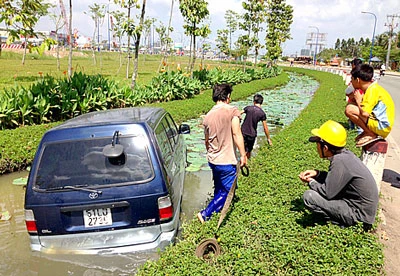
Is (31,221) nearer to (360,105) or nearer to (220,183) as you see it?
(220,183)

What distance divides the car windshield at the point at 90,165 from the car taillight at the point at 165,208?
0.89 ft

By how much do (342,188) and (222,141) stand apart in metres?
1.49

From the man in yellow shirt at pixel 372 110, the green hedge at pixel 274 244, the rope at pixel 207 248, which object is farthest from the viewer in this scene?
the man in yellow shirt at pixel 372 110

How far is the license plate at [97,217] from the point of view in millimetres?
3250

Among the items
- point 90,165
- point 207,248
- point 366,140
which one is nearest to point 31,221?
point 90,165

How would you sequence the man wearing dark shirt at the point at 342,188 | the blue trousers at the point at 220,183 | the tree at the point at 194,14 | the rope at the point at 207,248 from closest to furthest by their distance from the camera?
the man wearing dark shirt at the point at 342,188 → the rope at the point at 207,248 → the blue trousers at the point at 220,183 → the tree at the point at 194,14

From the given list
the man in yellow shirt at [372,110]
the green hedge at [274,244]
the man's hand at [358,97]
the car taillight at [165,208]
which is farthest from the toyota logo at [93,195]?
the man's hand at [358,97]

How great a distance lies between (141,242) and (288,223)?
1613 millimetres

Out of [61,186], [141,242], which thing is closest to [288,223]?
[141,242]

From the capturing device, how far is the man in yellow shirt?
4047 mm

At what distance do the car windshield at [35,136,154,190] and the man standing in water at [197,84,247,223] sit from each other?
110 centimetres

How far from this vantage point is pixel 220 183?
14.1 ft

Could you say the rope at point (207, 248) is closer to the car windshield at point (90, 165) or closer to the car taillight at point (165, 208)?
the car taillight at point (165, 208)

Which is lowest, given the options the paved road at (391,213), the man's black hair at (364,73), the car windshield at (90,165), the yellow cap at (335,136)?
the paved road at (391,213)
